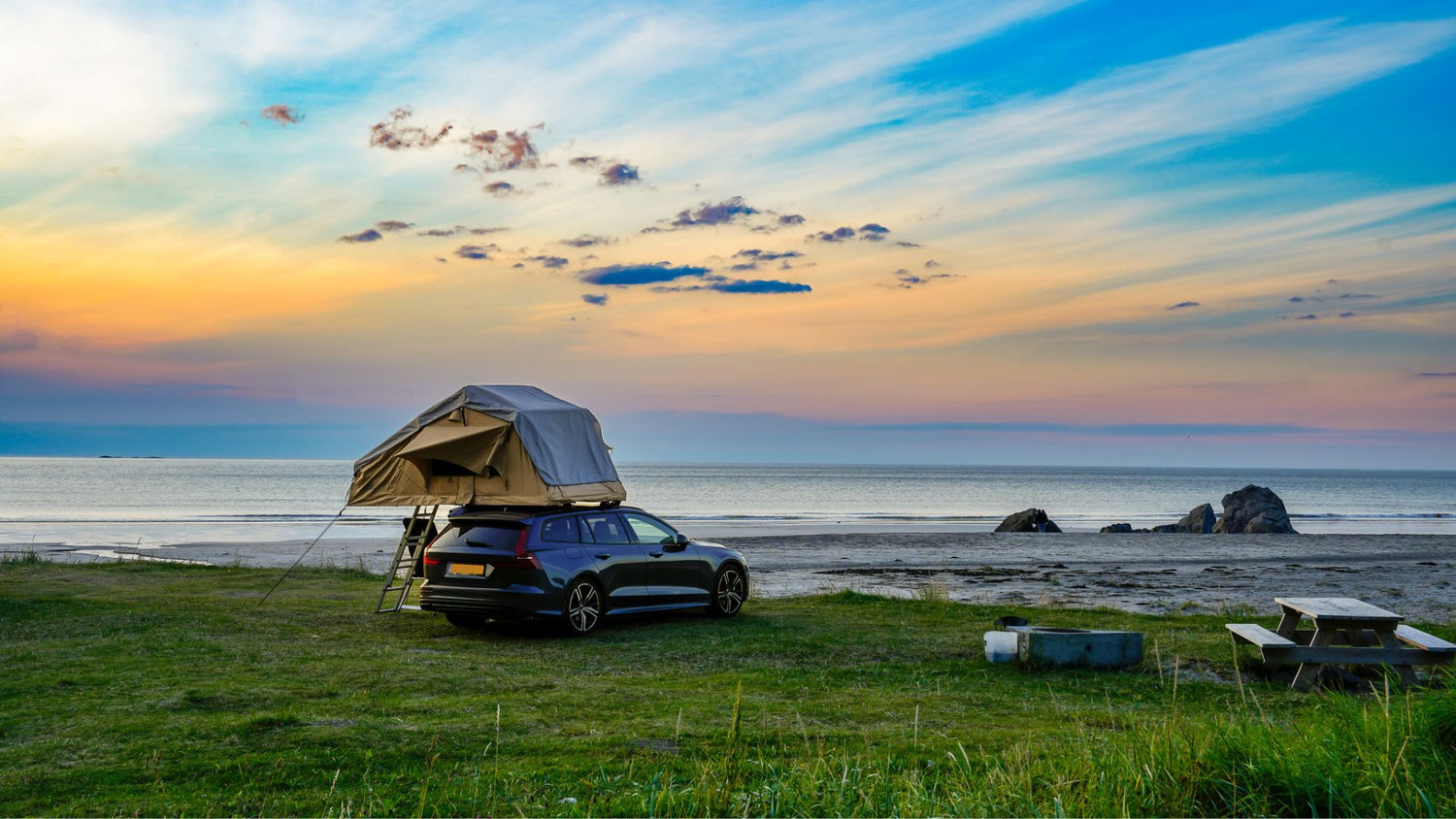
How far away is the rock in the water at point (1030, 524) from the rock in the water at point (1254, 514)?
8603 millimetres

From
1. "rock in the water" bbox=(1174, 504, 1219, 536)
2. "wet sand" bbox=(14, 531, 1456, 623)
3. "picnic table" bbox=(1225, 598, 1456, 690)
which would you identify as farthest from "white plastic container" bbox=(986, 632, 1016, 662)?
"rock in the water" bbox=(1174, 504, 1219, 536)

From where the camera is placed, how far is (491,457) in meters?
15.0

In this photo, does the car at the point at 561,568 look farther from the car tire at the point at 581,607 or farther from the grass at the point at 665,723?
the grass at the point at 665,723

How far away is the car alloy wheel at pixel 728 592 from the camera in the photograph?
15539 mm

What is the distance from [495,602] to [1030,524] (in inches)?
1481

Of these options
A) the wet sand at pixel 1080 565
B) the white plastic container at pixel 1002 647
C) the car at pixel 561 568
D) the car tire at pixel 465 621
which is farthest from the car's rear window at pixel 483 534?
the wet sand at pixel 1080 565

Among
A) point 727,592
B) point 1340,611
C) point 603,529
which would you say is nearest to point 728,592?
point 727,592

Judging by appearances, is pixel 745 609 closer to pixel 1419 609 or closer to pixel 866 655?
pixel 866 655

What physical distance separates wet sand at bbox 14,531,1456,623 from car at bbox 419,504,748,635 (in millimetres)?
5909

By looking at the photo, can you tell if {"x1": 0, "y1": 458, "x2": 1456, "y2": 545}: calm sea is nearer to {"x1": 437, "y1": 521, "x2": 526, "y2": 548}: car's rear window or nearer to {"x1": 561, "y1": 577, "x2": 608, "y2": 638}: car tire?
{"x1": 437, "y1": 521, "x2": 526, "y2": 548}: car's rear window

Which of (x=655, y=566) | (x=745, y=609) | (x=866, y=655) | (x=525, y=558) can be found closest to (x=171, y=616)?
(x=525, y=558)

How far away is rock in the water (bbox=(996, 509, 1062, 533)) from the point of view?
47.0 metres

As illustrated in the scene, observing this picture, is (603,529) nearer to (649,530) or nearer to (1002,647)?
(649,530)

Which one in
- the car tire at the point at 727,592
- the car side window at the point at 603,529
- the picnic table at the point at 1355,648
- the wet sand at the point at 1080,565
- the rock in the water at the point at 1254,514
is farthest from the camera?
the rock in the water at the point at 1254,514
